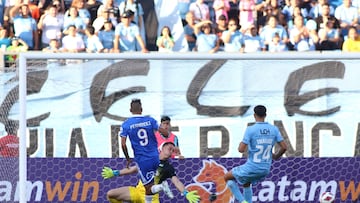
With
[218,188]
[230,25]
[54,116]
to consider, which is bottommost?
[218,188]

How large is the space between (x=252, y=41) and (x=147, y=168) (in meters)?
3.89

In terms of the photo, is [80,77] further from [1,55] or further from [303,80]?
[303,80]

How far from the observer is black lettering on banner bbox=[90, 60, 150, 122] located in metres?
13.3

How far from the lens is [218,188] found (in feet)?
43.9

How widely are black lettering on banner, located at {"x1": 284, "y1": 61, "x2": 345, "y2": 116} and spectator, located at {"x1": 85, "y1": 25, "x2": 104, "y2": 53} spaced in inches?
123

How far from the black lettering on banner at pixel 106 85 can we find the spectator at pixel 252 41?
9.00 feet

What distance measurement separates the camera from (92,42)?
15.4 m

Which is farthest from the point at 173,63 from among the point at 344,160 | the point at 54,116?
the point at 344,160

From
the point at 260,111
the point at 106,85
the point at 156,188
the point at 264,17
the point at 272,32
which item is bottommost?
the point at 156,188

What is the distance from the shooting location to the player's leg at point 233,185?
12836 millimetres

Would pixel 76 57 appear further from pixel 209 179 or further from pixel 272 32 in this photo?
pixel 272 32

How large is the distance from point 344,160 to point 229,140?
145 centimetres

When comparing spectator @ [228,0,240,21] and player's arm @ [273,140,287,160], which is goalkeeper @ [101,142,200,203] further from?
spectator @ [228,0,240,21]

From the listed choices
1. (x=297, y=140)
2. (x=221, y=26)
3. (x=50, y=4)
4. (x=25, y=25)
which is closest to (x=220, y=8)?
(x=221, y=26)
